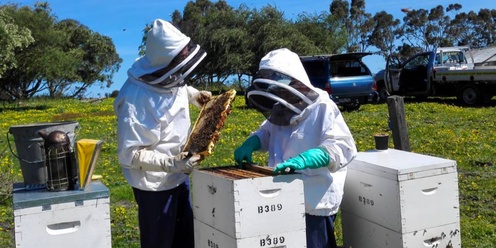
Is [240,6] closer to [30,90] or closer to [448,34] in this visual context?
[30,90]

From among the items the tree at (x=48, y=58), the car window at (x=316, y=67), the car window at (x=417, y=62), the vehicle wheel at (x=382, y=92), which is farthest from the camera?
the tree at (x=48, y=58)

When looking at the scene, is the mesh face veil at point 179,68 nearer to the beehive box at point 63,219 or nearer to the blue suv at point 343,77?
the beehive box at point 63,219

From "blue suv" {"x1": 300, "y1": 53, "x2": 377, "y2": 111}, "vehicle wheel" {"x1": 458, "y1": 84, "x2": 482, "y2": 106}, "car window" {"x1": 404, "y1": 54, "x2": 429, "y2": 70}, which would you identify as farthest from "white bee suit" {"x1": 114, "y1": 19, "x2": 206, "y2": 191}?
"car window" {"x1": 404, "y1": 54, "x2": 429, "y2": 70}

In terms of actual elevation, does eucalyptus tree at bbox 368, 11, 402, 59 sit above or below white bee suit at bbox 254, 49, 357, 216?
above

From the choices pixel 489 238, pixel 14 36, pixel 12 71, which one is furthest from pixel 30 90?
pixel 489 238

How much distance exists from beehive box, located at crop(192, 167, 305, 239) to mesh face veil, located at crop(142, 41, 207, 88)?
523 mm

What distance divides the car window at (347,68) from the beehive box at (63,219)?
1125cm

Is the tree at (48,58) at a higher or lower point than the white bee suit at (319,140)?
higher

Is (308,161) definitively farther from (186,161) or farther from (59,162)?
(59,162)

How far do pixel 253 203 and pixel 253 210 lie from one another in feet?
0.11

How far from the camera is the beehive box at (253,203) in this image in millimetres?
2480

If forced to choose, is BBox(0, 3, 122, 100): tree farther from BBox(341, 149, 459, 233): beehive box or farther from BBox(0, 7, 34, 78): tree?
BBox(341, 149, 459, 233): beehive box

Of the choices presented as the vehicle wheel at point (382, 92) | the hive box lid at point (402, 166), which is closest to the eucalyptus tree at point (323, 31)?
the vehicle wheel at point (382, 92)

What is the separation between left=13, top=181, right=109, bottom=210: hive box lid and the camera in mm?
2463
